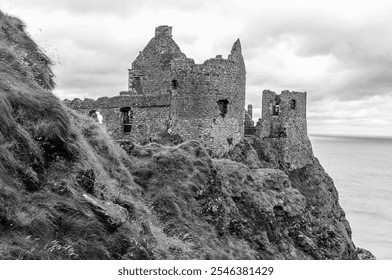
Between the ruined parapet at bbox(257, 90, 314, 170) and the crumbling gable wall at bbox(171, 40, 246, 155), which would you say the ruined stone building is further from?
the ruined parapet at bbox(257, 90, 314, 170)

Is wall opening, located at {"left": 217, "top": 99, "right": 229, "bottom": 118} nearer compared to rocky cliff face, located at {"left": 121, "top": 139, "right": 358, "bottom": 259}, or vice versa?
rocky cliff face, located at {"left": 121, "top": 139, "right": 358, "bottom": 259}

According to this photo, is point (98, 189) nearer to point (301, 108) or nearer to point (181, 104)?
point (181, 104)

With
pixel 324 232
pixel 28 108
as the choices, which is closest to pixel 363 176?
pixel 324 232

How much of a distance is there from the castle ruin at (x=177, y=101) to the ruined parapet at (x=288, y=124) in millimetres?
1720

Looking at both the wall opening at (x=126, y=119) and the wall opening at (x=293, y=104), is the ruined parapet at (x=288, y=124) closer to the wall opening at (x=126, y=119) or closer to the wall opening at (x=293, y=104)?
the wall opening at (x=293, y=104)

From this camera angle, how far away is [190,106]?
25125mm

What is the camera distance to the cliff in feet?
27.6

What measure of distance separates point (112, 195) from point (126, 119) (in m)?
18.4

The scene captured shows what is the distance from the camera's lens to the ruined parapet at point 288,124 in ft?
115

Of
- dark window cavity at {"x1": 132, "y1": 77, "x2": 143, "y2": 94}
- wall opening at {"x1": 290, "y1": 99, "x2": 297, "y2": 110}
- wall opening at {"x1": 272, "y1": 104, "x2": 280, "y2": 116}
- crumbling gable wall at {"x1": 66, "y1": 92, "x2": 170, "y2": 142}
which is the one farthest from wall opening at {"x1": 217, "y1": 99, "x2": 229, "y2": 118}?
wall opening at {"x1": 290, "y1": 99, "x2": 297, "y2": 110}

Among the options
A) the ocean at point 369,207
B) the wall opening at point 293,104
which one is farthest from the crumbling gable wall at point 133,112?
the ocean at point 369,207

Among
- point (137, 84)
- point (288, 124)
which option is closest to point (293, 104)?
point (288, 124)

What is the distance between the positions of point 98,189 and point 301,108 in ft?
94.0

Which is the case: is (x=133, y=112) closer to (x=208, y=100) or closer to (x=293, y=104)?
(x=208, y=100)
